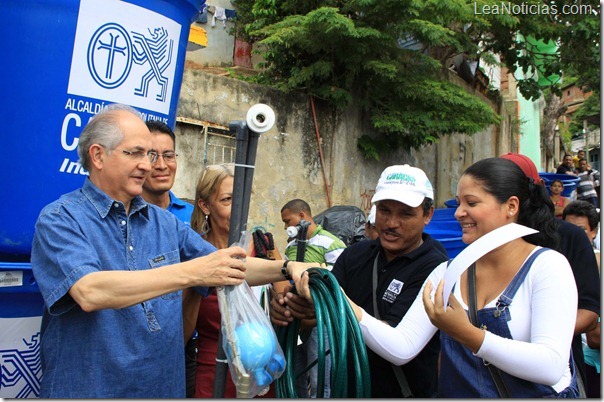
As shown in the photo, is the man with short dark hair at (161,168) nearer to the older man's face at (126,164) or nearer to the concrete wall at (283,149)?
the older man's face at (126,164)

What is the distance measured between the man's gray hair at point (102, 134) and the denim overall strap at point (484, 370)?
1332mm

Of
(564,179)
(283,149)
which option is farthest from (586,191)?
(283,149)

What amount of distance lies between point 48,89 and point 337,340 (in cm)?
153

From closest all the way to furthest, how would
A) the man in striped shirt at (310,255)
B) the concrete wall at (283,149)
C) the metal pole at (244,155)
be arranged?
the metal pole at (244,155)
the man in striped shirt at (310,255)
the concrete wall at (283,149)

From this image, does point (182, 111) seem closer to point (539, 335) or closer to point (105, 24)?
point (105, 24)

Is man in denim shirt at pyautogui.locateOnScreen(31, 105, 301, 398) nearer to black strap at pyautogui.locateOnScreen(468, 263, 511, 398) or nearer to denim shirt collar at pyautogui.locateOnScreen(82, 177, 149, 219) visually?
denim shirt collar at pyautogui.locateOnScreen(82, 177, 149, 219)

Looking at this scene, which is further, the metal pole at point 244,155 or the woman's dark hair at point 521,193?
the woman's dark hair at point 521,193

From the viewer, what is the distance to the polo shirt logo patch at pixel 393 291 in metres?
2.42

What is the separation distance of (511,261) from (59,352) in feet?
4.96

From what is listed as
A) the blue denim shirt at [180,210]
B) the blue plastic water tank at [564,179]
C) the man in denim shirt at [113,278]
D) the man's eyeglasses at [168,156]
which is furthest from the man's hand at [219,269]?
the blue plastic water tank at [564,179]

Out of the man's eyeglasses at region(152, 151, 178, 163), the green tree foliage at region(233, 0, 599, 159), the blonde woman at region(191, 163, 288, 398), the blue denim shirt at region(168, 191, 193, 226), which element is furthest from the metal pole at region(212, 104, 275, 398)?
the green tree foliage at region(233, 0, 599, 159)

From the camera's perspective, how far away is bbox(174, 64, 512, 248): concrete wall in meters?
7.38

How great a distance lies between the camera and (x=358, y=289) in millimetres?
2576

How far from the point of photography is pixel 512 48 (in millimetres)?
10422
